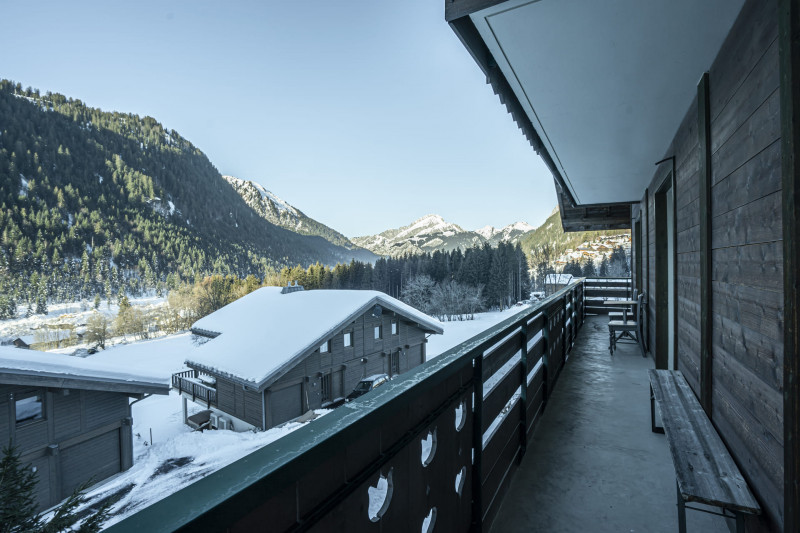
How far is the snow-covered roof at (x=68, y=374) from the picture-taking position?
7.26 m

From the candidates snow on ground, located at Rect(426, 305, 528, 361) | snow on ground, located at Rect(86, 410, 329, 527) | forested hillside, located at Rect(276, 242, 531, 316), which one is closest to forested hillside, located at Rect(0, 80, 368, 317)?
forested hillside, located at Rect(276, 242, 531, 316)

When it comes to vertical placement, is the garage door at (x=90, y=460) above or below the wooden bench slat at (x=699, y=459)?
below

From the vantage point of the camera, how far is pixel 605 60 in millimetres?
2193

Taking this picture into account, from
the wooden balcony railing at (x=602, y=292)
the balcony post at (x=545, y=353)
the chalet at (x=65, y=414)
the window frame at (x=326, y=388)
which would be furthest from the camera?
the window frame at (x=326, y=388)

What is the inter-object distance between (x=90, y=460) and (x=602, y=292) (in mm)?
13341

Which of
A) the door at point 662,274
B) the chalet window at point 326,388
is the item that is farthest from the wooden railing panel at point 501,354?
the chalet window at point 326,388

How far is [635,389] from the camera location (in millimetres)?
3812

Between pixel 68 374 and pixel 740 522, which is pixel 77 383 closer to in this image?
pixel 68 374

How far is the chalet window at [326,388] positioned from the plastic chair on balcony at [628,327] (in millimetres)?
10842

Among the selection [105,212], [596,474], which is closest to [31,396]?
[596,474]

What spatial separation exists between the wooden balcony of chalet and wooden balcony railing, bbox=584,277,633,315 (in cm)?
632

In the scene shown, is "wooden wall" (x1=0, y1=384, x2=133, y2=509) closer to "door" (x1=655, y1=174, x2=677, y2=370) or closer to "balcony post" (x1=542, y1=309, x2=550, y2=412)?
"balcony post" (x1=542, y1=309, x2=550, y2=412)

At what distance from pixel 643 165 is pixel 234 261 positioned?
9732 centimetres

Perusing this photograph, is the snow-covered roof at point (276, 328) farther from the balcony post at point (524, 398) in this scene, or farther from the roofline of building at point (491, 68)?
the balcony post at point (524, 398)
